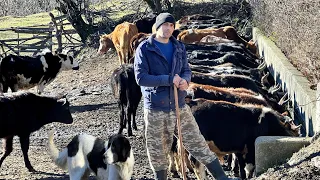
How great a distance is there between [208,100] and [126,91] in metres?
3.29

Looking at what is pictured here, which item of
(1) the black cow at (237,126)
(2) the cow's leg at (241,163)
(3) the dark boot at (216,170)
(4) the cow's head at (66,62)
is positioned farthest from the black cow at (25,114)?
(4) the cow's head at (66,62)

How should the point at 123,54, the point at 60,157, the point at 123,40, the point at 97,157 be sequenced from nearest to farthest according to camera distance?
the point at 97,157 < the point at 60,157 < the point at 123,54 < the point at 123,40

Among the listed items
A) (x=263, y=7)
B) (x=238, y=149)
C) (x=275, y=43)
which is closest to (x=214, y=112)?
(x=238, y=149)

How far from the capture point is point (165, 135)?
256 inches

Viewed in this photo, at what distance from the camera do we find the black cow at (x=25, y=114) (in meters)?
9.11

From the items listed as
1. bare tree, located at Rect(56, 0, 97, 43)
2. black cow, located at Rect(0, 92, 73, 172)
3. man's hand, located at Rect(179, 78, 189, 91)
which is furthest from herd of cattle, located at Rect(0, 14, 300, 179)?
bare tree, located at Rect(56, 0, 97, 43)

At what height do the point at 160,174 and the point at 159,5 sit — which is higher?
the point at 159,5

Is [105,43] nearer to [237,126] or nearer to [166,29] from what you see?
[237,126]

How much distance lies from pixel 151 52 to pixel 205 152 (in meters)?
1.28

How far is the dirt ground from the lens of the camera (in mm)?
6379

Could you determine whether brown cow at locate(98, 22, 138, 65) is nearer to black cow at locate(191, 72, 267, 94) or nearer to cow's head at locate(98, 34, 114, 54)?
cow's head at locate(98, 34, 114, 54)

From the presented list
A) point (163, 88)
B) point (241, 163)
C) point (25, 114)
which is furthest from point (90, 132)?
point (163, 88)

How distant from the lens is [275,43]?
16672 millimetres

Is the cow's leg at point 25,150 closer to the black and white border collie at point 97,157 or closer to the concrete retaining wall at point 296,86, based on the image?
the black and white border collie at point 97,157
